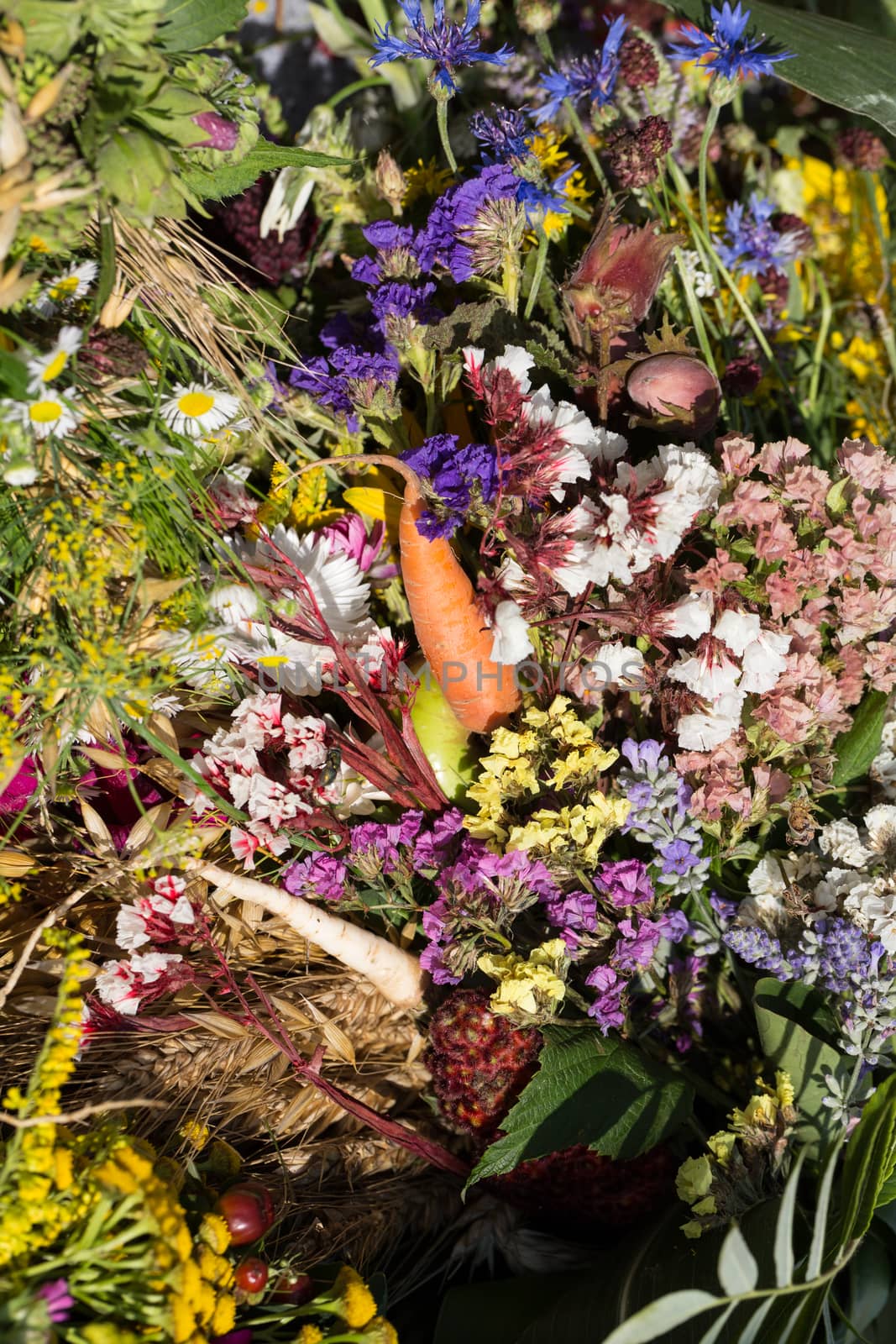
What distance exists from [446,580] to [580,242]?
54 cm

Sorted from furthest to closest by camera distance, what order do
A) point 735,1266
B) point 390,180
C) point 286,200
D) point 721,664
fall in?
1. point 286,200
2. point 390,180
3. point 721,664
4. point 735,1266

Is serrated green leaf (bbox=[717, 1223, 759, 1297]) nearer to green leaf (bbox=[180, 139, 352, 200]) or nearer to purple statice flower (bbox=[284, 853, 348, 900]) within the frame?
purple statice flower (bbox=[284, 853, 348, 900])

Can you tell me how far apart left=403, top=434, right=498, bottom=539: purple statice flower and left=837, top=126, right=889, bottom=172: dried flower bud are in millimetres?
840

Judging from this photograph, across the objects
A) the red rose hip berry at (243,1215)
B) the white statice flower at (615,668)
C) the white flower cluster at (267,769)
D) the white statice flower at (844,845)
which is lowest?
the red rose hip berry at (243,1215)

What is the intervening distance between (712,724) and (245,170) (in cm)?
69

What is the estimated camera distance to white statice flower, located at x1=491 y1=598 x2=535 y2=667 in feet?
2.97

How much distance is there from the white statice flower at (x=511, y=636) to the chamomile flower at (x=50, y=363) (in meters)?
0.43

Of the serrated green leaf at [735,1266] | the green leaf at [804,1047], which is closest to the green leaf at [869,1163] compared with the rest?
the green leaf at [804,1047]

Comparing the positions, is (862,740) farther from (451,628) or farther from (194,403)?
(194,403)

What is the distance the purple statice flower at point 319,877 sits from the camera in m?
0.96

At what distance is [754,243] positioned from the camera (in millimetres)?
1245

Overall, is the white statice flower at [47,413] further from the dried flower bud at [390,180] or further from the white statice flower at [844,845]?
the white statice flower at [844,845]

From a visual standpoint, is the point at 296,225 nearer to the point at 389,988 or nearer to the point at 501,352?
the point at 501,352

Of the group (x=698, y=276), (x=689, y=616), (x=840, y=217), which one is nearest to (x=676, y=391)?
(x=689, y=616)
